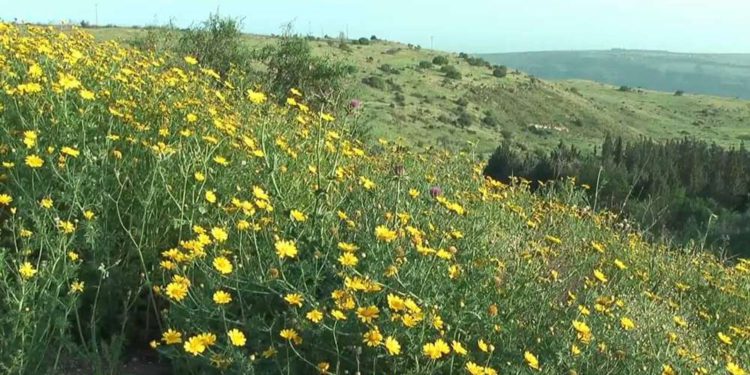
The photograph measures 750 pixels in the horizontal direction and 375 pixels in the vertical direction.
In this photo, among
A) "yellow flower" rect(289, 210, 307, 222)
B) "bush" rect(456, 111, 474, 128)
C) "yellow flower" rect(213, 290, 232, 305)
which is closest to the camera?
"yellow flower" rect(213, 290, 232, 305)

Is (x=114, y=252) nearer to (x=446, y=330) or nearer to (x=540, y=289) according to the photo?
(x=446, y=330)

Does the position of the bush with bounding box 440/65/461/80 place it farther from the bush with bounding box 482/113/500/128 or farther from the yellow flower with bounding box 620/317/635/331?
the yellow flower with bounding box 620/317/635/331

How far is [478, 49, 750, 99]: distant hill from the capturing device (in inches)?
5192

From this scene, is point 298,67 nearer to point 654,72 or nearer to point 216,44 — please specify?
point 216,44

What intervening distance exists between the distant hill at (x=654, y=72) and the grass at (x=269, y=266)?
396 feet

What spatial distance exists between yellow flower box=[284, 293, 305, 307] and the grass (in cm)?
2

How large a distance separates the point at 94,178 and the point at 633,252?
3.37m

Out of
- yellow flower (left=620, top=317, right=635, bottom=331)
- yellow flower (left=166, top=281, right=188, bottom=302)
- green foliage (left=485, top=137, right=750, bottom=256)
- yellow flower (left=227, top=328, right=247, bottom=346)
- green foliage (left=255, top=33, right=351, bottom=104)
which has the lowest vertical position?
green foliage (left=485, top=137, right=750, bottom=256)

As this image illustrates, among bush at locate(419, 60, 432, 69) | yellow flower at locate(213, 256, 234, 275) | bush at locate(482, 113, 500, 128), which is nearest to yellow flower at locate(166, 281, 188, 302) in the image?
yellow flower at locate(213, 256, 234, 275)

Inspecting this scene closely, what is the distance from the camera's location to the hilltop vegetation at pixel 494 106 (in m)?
36.1

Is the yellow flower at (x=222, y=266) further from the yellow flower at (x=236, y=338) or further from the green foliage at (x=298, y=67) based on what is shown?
the green foliage at (x=298, y=67)

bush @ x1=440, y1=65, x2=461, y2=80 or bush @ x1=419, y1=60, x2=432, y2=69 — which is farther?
bush @ x1=419, y1=60, x2=432, y2=69

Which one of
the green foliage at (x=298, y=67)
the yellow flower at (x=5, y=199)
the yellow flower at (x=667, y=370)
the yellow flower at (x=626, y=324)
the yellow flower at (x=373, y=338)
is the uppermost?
the green foliage at (x=298, y=67)

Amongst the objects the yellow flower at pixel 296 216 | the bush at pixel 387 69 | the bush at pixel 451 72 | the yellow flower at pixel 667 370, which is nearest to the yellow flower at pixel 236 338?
the yellow flower at pixel 296 216
